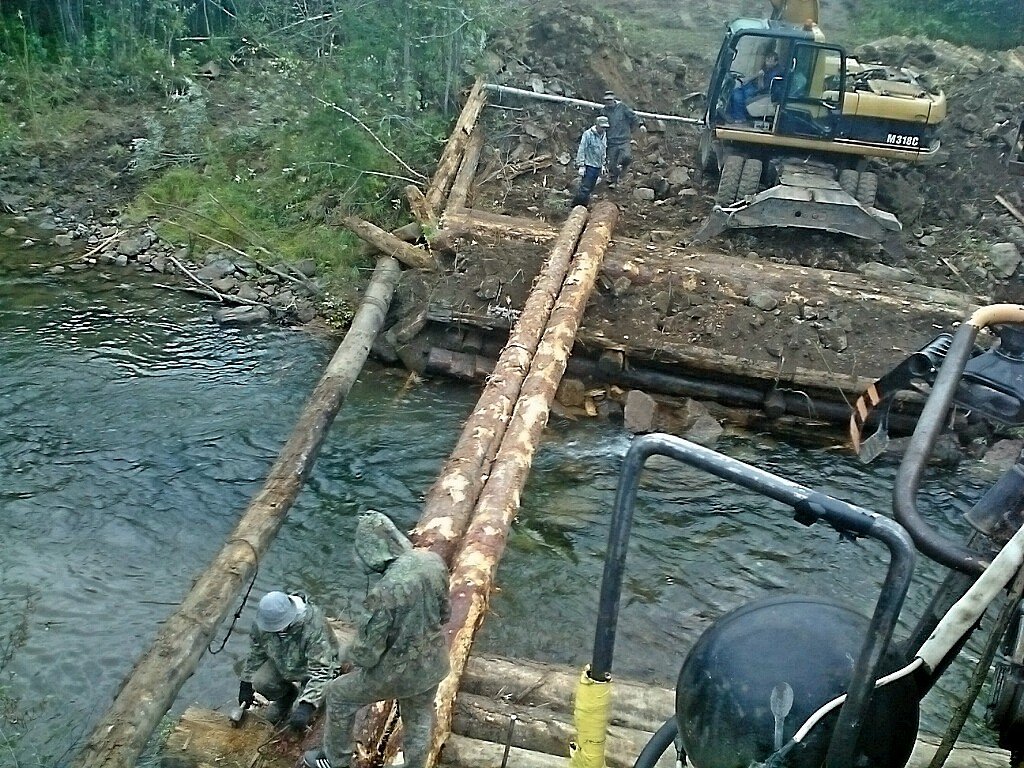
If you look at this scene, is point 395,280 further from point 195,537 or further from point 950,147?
point 950,147

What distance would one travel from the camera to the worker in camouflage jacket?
145 inches

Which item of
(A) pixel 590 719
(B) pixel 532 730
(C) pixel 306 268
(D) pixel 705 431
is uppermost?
(A) pixel 590 719

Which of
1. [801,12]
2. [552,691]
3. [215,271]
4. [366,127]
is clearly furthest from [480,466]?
Result: [801,12]

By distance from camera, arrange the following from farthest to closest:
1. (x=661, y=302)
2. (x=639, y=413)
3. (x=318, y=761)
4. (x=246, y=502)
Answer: (x=661, y=302) < (x=639, y=413) < (x=246, y=502) < (x=318, y=761)

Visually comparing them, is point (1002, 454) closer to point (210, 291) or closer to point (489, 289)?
point (489, 289)

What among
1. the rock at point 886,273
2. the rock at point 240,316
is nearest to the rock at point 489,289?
the rock at point 240,316

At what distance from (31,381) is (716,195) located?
28.6 ft

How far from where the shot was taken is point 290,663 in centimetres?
447

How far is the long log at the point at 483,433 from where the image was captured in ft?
17.9

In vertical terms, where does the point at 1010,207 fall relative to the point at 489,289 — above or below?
above

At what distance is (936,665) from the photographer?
2.59 metres

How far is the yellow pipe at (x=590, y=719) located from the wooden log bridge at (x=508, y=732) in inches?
41.6

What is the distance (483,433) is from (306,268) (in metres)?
5.63

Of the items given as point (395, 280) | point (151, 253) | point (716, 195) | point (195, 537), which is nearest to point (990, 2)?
point (716, 195)
